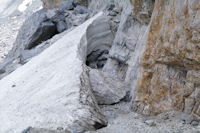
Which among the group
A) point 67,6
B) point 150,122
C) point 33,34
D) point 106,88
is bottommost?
point 150,122

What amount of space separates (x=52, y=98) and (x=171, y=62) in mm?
2798

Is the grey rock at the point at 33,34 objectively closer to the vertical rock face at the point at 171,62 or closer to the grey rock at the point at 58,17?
the grey rock at the point at 58,17

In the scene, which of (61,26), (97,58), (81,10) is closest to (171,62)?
(97,58)

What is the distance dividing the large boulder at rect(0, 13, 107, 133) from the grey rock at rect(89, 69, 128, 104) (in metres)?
0.42

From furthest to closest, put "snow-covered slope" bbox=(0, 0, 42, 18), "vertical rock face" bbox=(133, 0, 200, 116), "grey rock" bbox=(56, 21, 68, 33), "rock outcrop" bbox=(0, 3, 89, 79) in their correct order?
"snow-covered slope" bbox=(0, 0, 42, 18) < "grey rock" bbox=(56, 21, 68, 33) < "rock outcrop" bbox=(0, 3, 89, 79) < "vertical rock face" bbox=(133, 0, 200, 116)

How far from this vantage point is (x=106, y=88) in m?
7.45

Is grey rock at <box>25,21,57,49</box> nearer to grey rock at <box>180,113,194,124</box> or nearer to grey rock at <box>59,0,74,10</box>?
grey rock at <box>59,0,74,10</box>

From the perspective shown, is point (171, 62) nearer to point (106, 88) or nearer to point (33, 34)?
point (106, 88)

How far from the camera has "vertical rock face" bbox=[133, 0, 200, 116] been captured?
526cm

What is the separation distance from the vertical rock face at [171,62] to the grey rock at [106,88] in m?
0.92

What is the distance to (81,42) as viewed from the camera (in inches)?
368

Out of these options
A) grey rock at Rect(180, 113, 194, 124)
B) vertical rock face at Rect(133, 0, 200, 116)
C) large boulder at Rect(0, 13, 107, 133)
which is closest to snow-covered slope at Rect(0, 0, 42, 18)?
large boulder at Rect(0, 13, 107, 133)

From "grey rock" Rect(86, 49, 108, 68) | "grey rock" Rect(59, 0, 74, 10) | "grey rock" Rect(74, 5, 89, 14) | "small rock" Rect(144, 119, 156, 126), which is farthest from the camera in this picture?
"grey rock" Rect(59, 0, 74, 10)

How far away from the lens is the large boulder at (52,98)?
5371mm
